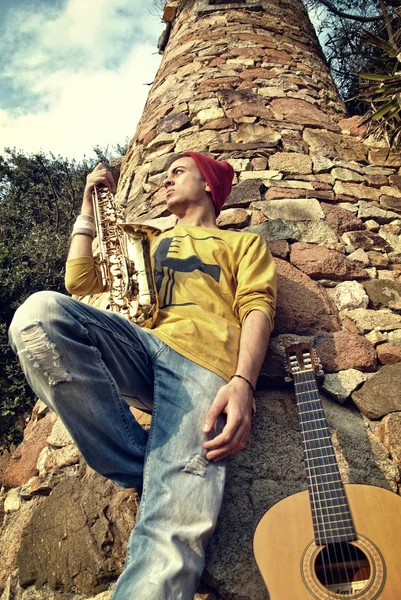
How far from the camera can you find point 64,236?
7.55m

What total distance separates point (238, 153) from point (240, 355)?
225 cm

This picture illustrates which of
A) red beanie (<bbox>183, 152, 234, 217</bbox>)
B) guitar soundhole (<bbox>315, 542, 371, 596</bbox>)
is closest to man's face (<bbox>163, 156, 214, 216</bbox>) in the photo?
red beanie (<bbox>183, 152, 234, 217</bbox>)

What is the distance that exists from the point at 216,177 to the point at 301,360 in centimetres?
136

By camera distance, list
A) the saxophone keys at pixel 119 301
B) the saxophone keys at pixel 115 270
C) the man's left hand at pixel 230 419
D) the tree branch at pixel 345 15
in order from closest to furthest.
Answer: the man's left hand at pixel 230 419
the saxophone keys at pixel 119 301
the saxophone keys at pixel 115 270
the tree branch at pixel 345 15

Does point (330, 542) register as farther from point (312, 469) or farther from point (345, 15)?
point (345, 15)

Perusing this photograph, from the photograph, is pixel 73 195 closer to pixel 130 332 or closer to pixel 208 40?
pixel 208 40

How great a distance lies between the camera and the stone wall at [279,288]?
2121 millimetres

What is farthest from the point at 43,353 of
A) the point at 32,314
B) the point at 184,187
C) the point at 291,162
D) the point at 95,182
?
the point at 291,162

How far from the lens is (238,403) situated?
1899 millimetres

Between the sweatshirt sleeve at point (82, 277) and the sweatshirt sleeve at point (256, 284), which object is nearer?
the sweatshirt sleeve at point (256, 284)

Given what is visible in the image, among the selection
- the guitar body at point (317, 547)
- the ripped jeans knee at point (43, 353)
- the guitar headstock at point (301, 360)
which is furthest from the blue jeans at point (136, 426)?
the guitar headstock at point (301, 360)

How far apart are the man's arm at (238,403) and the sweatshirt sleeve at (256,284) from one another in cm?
15

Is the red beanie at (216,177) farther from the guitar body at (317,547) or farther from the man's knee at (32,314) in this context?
the guitar body at (317,547)

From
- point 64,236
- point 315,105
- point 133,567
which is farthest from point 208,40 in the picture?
point 133,567
